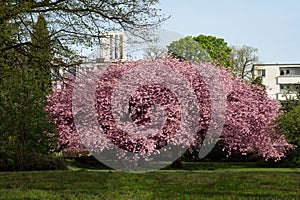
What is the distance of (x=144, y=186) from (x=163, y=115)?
893cm

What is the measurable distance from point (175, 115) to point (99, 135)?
3230 mm

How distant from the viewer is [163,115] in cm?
1961

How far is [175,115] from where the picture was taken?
19.7 metres

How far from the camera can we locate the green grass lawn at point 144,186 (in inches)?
358

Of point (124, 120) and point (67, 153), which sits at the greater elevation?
point (124, 120)

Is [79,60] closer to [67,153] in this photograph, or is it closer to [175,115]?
[175,115]

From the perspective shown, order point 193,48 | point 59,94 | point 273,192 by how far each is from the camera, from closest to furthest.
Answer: point 273,192 → point 59,94 → point 193,48

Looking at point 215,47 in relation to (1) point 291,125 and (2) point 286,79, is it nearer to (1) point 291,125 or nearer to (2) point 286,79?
(2) point 286,79

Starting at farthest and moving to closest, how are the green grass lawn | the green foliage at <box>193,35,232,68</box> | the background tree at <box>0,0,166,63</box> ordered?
the green foliage at <box>193,35,232,68</box> < the background tree at <box>0,0,166,63</box> < the green grass lawn

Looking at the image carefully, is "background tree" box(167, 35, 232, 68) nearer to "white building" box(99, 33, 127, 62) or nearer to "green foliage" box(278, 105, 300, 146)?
"green foliage" box(278, 105, 300, 146)

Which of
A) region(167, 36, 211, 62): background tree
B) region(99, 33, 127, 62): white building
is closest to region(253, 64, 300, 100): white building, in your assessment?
region(167, 36, 211, 62): background tree

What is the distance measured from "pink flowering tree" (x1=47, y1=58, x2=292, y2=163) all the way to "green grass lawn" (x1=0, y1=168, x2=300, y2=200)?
21.0 feet

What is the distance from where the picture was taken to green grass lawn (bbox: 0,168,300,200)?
9.10 metres

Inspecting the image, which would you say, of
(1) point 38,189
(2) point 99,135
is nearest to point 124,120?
(2) point 99,135
